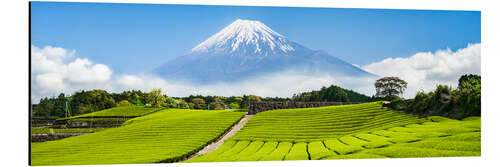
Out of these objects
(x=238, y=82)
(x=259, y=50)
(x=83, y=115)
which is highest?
(x=259, y=50)

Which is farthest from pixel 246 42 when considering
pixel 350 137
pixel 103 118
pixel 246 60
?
pixel 350 137

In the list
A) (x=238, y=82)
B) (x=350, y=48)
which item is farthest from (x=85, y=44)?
(x=238, y=82)

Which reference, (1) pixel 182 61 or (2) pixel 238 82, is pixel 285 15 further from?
(2) pixel 238 82

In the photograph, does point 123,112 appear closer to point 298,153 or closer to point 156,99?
point 156,99

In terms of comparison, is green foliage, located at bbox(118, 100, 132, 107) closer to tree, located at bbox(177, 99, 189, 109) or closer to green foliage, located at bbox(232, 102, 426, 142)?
tree, located at bbox(177, 99, 189, 109)

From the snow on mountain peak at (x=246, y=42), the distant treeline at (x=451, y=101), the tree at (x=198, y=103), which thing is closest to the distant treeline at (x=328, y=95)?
the snow on mountain peak at (x=246, y=42)

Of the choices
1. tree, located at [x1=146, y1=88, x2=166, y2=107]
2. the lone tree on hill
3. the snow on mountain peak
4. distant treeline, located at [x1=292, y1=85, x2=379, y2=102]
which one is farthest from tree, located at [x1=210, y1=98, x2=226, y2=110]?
the lone tree on hill

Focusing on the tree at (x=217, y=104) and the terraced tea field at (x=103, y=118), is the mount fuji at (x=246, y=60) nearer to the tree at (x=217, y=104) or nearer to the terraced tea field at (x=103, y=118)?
the tree at (x=217, y=104)
